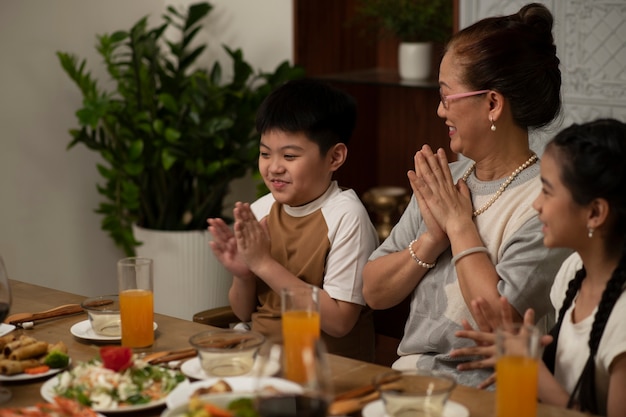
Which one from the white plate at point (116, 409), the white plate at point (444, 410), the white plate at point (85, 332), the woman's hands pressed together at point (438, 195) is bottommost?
the white plate at point (116, 409)

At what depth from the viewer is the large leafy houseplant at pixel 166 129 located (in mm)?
3869

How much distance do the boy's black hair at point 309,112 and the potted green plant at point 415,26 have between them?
1398 mm

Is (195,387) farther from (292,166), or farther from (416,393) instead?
(292,166)

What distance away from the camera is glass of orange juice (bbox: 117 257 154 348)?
193 cm

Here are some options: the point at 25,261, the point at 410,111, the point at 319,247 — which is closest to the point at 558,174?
the point at 319,247

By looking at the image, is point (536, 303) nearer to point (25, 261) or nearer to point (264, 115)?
point (264, 115)

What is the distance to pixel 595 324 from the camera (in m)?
1.76

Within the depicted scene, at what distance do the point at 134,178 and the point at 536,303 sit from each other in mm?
2334

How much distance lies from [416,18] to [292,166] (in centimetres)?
166

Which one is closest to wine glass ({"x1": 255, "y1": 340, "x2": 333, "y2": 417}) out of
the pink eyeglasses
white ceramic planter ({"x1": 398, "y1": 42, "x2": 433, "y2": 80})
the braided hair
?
the braided hair

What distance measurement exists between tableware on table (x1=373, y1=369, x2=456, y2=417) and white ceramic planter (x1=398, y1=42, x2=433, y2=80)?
2.44 meters

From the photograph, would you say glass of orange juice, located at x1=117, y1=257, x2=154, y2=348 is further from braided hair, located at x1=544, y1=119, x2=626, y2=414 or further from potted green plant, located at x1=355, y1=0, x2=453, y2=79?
potted green plant, located at x1=355, y1=0, x2=453, y2=79

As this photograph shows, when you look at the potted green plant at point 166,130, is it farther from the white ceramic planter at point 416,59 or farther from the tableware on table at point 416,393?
the tableware on table at point 416,393

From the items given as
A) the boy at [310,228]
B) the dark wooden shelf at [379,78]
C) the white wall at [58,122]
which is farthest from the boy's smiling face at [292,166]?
the white wall at [58,122]
